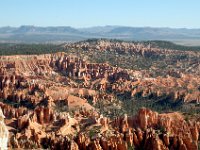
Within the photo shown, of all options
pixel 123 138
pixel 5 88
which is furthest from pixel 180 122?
pixel 5 88

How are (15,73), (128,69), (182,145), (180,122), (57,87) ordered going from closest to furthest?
1. (182,145)
2. (180,122)
3. (57,87)
4. (15,73)
5. (128,69)

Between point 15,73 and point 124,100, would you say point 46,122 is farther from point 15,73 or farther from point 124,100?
point 15,73

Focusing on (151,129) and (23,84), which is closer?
(151,129)

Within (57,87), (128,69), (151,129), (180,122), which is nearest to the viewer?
(151,129)

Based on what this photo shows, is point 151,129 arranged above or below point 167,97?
above

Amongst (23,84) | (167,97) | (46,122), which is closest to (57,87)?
(23,84)

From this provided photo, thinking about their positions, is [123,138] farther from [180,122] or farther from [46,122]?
[46,122]
